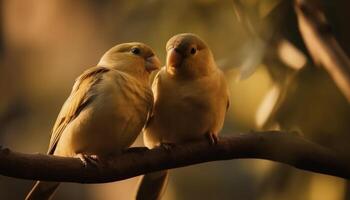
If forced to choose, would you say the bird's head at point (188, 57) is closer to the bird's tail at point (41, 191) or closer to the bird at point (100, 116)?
the bird at point (100, 116)

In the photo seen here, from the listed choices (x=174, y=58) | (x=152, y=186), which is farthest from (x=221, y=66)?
(x=152, y=186)

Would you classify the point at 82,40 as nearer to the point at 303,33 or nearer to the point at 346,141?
the point at 303,33

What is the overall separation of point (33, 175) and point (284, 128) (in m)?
0.65

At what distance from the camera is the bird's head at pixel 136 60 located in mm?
2130

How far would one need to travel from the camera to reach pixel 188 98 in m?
2.05

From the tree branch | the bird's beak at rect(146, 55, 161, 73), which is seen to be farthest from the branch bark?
the bird's beak at rect(146, 55, 161, 73)

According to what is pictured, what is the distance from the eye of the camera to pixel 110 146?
6.30 ft

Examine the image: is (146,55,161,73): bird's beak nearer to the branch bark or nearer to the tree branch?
the tree branch

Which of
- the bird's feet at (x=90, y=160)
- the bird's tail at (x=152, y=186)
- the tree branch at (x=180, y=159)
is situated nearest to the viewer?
the tree branch at (x=180, y=159)

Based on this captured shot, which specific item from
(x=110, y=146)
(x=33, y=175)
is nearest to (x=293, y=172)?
(x=33, y=175)

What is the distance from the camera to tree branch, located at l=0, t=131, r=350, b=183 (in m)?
1.39

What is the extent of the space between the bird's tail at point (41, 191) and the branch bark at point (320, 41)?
1023 mm

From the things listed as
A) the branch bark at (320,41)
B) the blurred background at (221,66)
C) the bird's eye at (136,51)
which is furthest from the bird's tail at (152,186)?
the branch bark at (320,41)

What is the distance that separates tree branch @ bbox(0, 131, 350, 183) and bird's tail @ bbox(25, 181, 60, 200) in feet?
0.99
